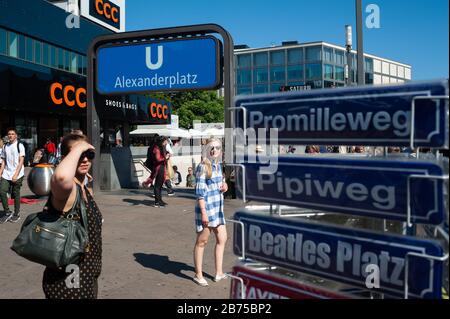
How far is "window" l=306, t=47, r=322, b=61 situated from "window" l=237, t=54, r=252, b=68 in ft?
39.7

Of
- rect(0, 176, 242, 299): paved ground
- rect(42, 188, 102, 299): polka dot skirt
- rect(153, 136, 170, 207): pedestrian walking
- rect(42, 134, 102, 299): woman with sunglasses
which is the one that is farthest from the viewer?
rect(153, 136, 170, 207): pedestrian walking

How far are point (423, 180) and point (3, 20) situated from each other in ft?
86.6

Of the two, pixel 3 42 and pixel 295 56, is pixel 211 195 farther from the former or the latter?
pixel 295 56

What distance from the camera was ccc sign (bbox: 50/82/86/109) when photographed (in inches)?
912

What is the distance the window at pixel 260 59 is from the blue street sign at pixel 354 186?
8547 cm

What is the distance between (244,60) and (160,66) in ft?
260

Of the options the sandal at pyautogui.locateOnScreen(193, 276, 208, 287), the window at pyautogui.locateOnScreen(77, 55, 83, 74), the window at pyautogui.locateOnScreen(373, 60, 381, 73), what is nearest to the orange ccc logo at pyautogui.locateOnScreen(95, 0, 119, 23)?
the window at pyautogui.locateOnScreen(77, 55, 83, 74)

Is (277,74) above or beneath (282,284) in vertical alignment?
above

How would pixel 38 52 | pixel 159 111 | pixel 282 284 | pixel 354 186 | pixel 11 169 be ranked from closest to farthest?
pixel 354 186, pixel 282 284, pixel 11 169, pixel 159 111, pixel 38 52

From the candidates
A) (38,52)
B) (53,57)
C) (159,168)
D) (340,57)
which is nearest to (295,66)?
(340,57)

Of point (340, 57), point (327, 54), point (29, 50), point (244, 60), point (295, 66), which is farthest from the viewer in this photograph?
point (244, 60)

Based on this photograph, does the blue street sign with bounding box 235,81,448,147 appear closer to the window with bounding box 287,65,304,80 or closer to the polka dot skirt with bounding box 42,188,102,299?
→ the polka dot skirt with bounding box 42,188,102,299

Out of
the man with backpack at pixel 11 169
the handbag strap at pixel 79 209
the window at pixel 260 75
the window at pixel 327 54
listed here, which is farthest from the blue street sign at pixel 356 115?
the window at pixel 260 75

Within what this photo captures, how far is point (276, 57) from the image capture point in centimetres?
8456
